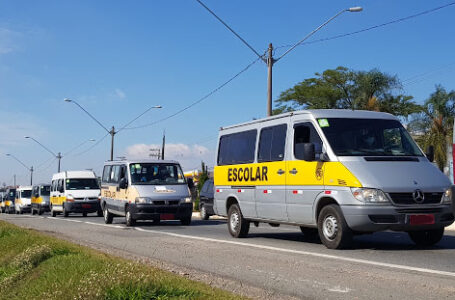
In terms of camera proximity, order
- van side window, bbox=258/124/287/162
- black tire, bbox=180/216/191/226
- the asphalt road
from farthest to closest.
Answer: black tire, bbox=180/216/191/226, van side window, bbox=258/124/287/162, the asphalt road

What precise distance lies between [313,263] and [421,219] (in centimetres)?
219

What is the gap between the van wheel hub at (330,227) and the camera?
10.9 m

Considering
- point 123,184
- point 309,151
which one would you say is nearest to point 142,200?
point 123,184

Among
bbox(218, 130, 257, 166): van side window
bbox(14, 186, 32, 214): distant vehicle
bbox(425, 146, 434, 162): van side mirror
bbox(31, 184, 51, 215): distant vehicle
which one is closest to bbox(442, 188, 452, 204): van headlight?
bbox(425, 146, 434, 162): van side mirror

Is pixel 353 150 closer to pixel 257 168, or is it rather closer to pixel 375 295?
pixel 257 168

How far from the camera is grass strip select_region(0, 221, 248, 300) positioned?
5906 mm

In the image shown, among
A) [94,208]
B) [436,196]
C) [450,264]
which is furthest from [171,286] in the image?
[94,208]

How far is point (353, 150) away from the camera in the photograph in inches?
439

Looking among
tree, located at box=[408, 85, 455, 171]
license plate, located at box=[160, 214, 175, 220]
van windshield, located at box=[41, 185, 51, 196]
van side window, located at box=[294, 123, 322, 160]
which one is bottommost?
license plate, located at box=[160, 214, 175, 220]

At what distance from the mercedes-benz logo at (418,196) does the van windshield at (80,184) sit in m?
25.1

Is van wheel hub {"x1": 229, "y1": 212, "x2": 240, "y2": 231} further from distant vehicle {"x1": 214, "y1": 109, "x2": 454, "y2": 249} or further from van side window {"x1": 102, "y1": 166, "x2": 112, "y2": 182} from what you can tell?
van side window {"x1": 102, "y1": 166, "x2": 112, "y2": 182}

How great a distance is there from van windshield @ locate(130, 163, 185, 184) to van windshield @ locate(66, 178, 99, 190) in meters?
13.5

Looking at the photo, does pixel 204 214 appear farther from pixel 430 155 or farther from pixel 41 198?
pixel 41 198

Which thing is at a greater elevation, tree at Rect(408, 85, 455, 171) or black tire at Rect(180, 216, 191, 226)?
tree at Rect(408, 85, 455, 171)
